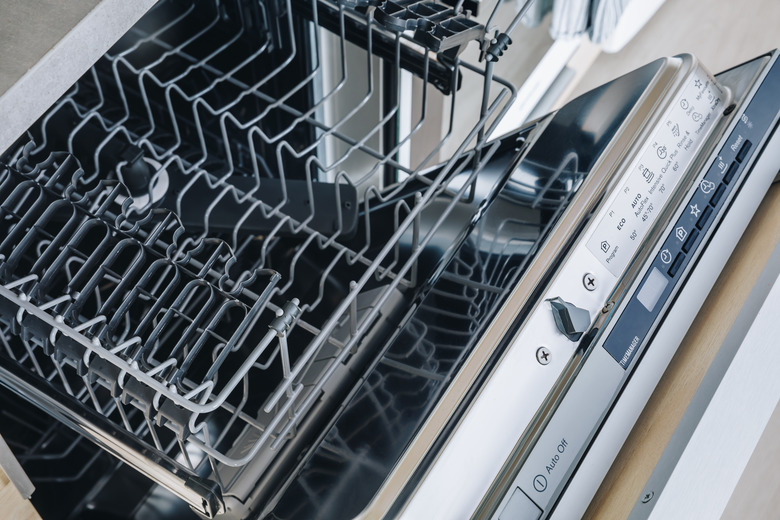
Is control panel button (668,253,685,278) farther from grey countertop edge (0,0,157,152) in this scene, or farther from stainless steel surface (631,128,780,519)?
grey countertop edge (0,0,157,152)

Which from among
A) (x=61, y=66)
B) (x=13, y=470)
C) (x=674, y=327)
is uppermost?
(x=674, y=327)

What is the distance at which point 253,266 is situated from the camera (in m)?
0.72

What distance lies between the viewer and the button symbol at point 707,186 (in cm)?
59

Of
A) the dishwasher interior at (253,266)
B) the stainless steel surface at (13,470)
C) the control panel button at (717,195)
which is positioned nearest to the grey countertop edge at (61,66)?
the dishwasher interior at (253,266)

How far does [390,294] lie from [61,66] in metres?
0.28

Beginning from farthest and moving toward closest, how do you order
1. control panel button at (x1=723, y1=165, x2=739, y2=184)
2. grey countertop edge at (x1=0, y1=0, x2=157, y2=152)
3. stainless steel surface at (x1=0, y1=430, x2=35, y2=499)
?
control panel button at (x1=723, y1=165, x2=739, y2=184) < stainless steel surface at (x1=0, y1=430, x2=35, y2=499) < grey countertop edge at (x1=0, y1=0, x2=157, y2=152)

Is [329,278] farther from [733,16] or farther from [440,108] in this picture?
[733,16]

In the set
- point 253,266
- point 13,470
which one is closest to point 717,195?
point 253,266

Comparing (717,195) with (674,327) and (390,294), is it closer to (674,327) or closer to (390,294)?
(674,327)

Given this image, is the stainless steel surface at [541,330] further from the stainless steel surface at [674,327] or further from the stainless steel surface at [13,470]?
the stainless steel surface at [13,470]

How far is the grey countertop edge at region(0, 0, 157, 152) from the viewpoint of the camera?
0.40 meters

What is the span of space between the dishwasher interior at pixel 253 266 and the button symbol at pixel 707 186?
3.8 inches

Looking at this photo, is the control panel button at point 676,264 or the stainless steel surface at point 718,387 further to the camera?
the control panel button at point 676,264

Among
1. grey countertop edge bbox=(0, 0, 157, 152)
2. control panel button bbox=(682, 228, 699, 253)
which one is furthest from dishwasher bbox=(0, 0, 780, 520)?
grey countertop edge bbox=(0, 0, 157, 152)
